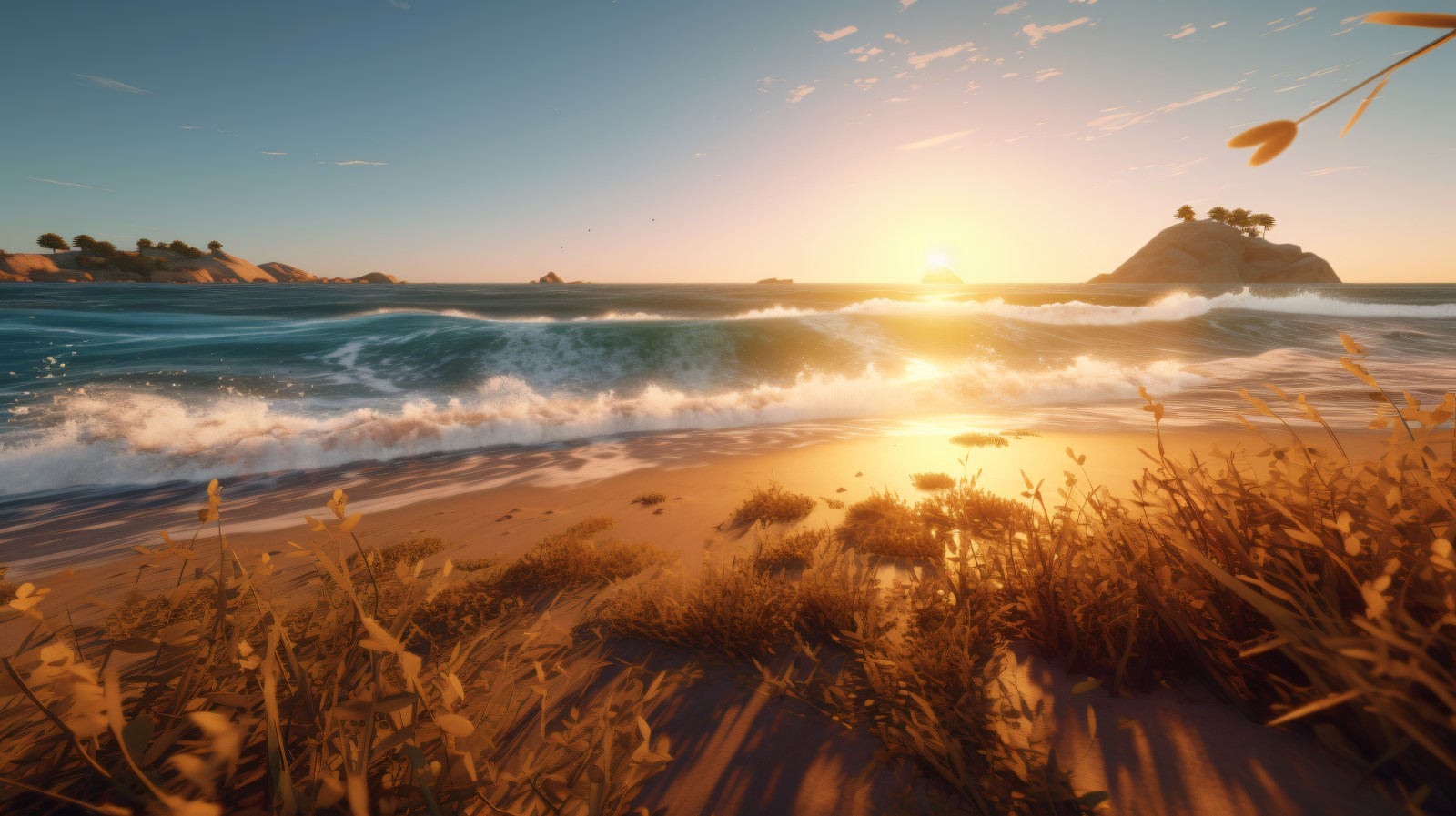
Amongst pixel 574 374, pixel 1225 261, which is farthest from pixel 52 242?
pixel 1225 261

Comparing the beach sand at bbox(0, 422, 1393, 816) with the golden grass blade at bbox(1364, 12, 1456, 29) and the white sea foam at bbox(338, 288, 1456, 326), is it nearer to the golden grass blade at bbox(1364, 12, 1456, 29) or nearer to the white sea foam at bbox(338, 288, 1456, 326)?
the golden grass blade at bbox(1364, 12, 1456, 29)

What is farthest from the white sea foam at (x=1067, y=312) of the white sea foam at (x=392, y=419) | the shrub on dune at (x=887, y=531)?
the shrub on dune at (x=887, y=531)

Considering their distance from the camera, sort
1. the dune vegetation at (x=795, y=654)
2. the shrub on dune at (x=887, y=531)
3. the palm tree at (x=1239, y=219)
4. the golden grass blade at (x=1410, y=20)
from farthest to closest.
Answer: the palm tree at (x=1239, y=219)
the shrub on dune at (x=887, y=531)
the dune vegetation at (x=795, y=654)
the golden grass blade at (x=1410, y=20)

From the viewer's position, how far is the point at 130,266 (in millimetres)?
71312

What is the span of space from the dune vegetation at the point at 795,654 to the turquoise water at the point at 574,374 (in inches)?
241

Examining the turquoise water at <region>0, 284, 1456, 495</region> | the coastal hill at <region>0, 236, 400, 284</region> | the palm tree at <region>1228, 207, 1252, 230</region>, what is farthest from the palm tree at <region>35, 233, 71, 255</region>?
the palm tree at <region>1228, 207, 1252, 230</region>

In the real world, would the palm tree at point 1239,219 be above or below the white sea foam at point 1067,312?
above

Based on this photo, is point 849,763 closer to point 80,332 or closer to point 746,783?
point 746,783

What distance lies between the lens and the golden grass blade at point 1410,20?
64 cm

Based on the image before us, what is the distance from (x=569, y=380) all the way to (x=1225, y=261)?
126666 mm

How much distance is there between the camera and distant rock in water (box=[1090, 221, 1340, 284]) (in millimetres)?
90812

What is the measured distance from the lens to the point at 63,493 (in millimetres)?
7074

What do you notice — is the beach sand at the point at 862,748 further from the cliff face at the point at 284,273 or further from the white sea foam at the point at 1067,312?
the cliff face at the point at 284,273

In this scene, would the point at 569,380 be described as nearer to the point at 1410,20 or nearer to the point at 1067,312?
the point at 1410,20
